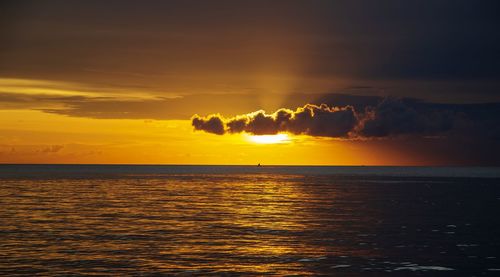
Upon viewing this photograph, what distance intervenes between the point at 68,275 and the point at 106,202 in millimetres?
60489

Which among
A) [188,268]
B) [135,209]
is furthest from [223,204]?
[188,268]

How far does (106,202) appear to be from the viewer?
96688 millimetres

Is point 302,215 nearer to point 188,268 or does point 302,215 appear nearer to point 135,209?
point 135,209

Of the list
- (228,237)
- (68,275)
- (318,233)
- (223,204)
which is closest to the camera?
(68,275)

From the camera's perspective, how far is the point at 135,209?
8388 cm

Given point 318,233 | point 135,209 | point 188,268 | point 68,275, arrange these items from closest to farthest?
point 68,275
point 188,268
point 318,233
point 135,209

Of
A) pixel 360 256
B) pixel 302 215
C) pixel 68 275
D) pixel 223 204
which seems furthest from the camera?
pixel 223 204

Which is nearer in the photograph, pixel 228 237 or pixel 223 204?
pixel 228 237

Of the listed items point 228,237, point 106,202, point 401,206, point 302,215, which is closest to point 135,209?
point 106,202

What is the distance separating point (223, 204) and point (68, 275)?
58068mm

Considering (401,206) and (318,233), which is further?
(401,206)

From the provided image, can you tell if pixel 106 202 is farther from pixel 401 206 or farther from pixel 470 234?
pixel 470 234

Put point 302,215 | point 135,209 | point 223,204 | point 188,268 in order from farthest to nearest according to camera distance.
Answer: point 223,204 < point 135,209 < point 302,215 < point 188,268

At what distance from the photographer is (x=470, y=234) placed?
195 ft
